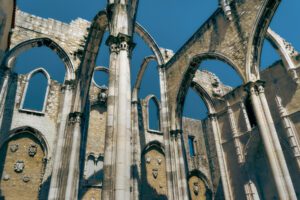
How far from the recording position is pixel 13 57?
11.1 metres

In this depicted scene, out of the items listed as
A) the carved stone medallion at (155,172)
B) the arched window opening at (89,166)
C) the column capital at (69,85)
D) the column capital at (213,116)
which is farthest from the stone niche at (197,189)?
the column capital at (69,85)

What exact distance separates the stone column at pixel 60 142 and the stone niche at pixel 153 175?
5113 millimetres

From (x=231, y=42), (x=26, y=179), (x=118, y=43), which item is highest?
(x=231, y=42)

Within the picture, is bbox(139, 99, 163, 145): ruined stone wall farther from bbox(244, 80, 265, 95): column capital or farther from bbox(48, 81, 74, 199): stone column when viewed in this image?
bbox(244, 80, 265, 95): column capital

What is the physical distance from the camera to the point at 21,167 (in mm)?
10453

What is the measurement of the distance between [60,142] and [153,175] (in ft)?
19.5

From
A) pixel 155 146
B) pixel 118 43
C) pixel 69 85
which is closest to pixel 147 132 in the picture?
pixel 155 146

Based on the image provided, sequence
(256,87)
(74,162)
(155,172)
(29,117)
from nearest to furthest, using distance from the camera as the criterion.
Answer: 1. (256,87)
2. (74,162)
3. (29,117)
4. (155,172)

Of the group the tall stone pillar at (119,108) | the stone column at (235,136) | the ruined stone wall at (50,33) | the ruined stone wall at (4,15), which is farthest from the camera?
the stone column at (235,136)

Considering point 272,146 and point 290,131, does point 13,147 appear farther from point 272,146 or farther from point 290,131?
point 290,131

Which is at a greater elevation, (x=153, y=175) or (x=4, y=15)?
(x=4, y=15)

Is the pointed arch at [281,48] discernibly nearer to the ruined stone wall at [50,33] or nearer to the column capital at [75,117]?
Answer: the ruined stone wall at [50,33]

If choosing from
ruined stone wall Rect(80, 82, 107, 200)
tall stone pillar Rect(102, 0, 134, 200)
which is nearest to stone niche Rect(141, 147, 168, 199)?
ruined stone wall Rect(80, 82, 107, 200)

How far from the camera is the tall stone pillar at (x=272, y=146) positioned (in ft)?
21.7
